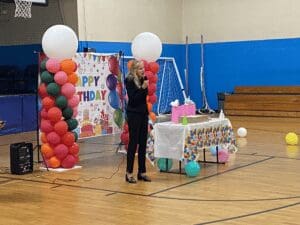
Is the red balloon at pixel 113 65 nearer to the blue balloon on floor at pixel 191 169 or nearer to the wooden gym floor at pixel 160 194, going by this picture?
the wooden gym floor at pixel 160 194

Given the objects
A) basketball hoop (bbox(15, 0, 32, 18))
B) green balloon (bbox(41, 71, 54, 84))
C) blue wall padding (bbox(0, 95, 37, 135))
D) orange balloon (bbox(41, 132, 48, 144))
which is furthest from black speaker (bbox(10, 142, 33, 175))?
blue wall padding (bbox(0, 95, 37, 135))

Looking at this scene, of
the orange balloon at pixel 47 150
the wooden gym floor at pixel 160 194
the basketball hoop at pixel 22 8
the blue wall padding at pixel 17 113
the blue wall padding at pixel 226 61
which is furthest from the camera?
the blue wall padding at pixel 226 61

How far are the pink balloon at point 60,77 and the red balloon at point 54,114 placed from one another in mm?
398

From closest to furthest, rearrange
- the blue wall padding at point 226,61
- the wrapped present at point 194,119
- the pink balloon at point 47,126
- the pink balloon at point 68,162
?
the wrapped present at point 194,119
the pink balloon at point 47,126
the pink balloon at point 68,162
the blue wall padding at point 226,61

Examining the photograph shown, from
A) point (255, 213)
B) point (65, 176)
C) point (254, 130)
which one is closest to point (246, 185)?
point (255, 213)

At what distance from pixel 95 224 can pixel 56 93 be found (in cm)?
321

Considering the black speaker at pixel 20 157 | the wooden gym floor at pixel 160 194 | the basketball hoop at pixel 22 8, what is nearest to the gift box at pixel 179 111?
the wooden gym floor at pixel 160 194

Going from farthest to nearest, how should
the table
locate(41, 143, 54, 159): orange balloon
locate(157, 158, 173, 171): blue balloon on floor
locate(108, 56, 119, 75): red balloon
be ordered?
1. locate(108, 56, 119, 75): red balloon
2. locate(41, 143, 54, 159): orange balloon
3. locate(157, 158, 173, 171): blue balloon on floor
4. the table

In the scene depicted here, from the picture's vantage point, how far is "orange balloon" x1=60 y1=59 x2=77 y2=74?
8031 millimetres

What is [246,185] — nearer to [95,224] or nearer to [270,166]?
[270,166]

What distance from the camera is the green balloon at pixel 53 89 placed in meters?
7.95

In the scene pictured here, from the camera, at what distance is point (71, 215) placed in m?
5.57

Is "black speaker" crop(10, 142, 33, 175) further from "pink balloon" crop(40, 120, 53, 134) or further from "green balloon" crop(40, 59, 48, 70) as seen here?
"green balloon" crop(40, 59, 48, 70)

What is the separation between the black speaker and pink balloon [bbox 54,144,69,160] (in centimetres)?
38
